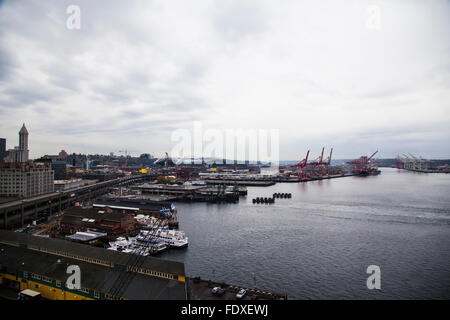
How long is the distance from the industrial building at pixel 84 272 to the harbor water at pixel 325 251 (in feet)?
8.19

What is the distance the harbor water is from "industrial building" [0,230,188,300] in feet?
8.19

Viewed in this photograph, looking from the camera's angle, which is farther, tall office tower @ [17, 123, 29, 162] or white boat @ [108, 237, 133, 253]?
tall office tower @ [17, 123, 29, 162]

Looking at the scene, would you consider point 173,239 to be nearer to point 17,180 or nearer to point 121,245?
point 121,245

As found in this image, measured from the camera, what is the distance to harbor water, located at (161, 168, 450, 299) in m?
6.65

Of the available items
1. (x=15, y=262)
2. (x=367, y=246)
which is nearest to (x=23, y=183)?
(x=15, y=262)

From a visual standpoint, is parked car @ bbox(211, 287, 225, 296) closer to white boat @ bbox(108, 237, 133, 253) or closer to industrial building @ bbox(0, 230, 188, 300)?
industrial building @ bbox(0, 230, 188, 300)

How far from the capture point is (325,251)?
909 cm

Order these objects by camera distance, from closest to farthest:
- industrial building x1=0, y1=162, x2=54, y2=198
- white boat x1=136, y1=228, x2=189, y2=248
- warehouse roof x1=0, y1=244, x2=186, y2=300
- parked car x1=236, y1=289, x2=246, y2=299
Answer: warehouse roof x1=0, y1=244, x2=186, y2=300 < parked car x1=236, y1=289, x2=246, y2=299 < white boat x1=136, y1=228, x2=189, y2=248 < industrial building x1=0, y1=162, x2=54, y2=198

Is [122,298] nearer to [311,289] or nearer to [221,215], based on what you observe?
[311,289]

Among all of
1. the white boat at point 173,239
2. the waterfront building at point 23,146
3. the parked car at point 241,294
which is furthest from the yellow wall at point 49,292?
the waterfront building at point 23,146

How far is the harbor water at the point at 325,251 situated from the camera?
665 centimetres

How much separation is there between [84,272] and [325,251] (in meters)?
7.10

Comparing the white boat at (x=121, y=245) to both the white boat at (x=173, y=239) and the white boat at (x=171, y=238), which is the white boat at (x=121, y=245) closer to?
the white boat at (x=171, y=238)

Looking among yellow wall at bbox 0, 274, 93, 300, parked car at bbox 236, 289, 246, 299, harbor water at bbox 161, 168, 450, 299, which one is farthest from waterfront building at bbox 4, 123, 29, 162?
parked car at bbox 236, 289, 246, 299
